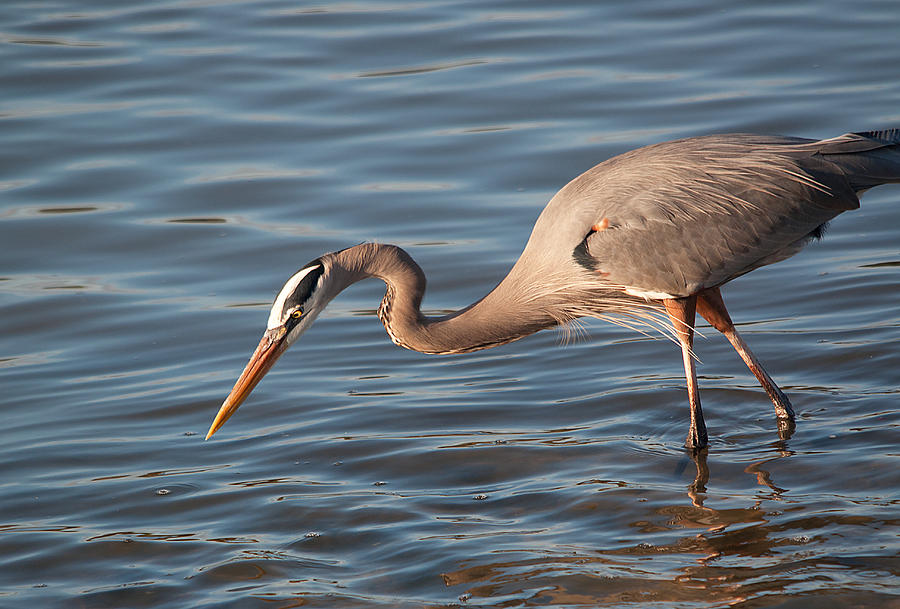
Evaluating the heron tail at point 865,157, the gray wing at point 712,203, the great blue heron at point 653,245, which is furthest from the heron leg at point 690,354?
the heron tail at point 865,157

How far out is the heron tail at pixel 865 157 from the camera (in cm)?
661

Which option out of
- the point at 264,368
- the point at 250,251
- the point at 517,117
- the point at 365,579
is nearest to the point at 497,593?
the point at 365,579

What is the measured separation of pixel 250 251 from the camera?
988 centimetres

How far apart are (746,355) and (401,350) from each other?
101 inches

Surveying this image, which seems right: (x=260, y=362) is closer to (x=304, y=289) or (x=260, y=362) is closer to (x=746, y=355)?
(x=304, y=289)

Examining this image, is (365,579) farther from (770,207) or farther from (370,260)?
(770,207)

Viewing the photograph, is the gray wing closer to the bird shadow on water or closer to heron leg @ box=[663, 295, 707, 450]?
heron leg @ box=[663, 295, 707, 450]

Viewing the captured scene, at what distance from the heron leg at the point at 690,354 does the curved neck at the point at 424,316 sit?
67cm

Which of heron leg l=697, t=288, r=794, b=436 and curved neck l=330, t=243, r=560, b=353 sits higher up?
curved neck l=330, t=243, r=560, b=353

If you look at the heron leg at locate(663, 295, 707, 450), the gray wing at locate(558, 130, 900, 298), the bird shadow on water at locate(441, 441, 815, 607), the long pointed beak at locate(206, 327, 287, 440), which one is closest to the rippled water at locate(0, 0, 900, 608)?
the bird shadow on water at locate(441, 441, 815, 607)

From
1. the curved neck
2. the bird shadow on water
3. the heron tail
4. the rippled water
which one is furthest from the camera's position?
the heron tail

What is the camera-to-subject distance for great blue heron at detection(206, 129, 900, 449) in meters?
6.39

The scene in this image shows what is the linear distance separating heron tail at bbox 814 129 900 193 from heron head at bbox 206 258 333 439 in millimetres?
2919

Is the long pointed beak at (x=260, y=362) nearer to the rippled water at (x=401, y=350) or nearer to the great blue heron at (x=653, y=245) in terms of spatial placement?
the great blue heron at (x=653, y=245)
